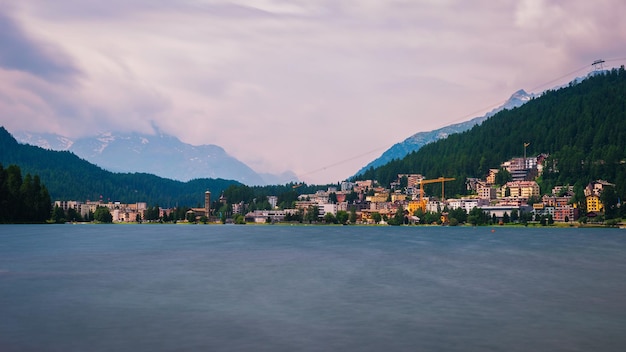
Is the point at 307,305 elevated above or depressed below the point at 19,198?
below

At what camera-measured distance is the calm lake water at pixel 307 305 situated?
26062mm

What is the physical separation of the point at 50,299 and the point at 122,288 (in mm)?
5701

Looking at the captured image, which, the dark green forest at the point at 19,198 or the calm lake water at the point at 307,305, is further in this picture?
the dark green forest at the point at 19,198

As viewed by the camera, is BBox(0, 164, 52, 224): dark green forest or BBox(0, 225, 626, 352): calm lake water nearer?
BBox(0, 225, 626, 352): calm lake water

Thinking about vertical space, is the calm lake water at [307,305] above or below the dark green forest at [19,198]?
below

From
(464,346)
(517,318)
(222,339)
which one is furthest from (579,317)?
(222,339)

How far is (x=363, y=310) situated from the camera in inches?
1339

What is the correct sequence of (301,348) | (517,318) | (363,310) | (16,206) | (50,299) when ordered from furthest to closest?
1. (16,206)
2. (50,299)
3. (363,310)
4. (517,318)
5. (301,348)

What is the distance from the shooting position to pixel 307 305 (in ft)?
118

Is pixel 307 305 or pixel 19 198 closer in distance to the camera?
pixel 307 305

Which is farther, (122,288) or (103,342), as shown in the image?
(122,288)

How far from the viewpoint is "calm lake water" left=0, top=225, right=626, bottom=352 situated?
26.1 meters

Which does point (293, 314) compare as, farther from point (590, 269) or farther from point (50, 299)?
point (590, 269)

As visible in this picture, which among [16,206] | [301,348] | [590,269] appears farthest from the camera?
[16,206]
